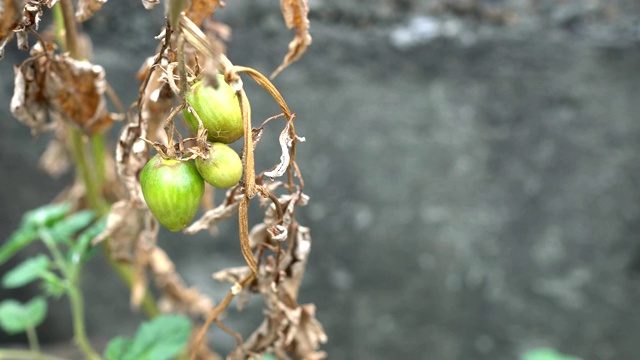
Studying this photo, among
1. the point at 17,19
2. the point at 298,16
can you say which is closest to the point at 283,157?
the point at 298,16

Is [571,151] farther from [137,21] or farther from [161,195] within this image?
[161,195]

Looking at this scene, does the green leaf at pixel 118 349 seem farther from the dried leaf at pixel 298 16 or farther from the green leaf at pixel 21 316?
the dried leaf at pixel 298 16

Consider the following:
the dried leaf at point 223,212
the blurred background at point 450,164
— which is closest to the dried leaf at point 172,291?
the blurred background at point 450,164

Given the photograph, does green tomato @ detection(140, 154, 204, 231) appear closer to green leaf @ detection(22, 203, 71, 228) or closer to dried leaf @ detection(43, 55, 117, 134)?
dried leaf @ detection(43, 55, 117, 134)

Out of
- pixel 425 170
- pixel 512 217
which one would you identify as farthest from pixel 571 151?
pixel 425 170

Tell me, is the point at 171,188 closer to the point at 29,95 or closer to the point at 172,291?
the point at 29,95

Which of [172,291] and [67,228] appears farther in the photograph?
[172,291]

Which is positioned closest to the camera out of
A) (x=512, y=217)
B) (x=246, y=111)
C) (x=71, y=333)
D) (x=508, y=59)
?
(x=246, y=111)
